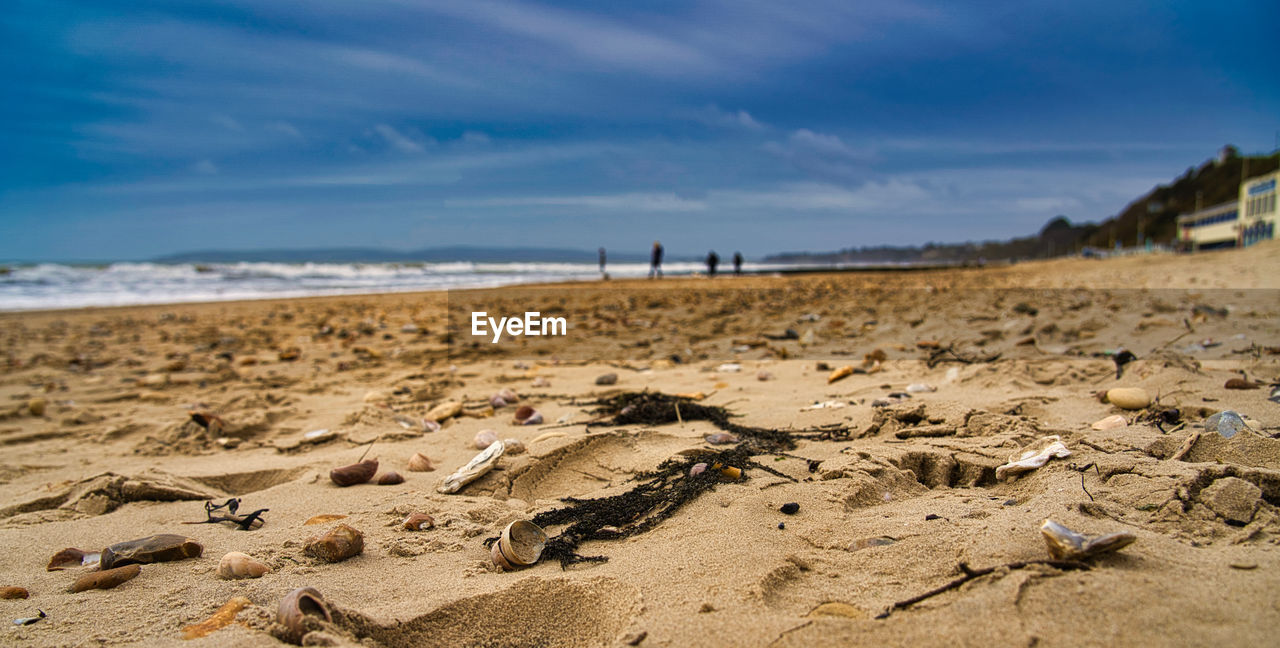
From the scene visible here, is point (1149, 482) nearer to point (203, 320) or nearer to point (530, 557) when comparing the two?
point (530, 557)

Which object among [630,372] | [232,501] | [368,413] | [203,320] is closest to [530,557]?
[232,501]

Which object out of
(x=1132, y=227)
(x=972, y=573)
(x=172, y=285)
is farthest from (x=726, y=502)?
(x=1132, y=227)

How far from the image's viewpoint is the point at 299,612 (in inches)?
54.6

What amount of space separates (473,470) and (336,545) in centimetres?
76

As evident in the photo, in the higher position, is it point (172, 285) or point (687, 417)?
point (172, 285)

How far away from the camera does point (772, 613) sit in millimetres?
1403

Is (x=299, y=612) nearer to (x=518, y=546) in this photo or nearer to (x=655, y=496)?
(x=518, y=546)

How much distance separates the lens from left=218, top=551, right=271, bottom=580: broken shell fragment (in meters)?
1.73

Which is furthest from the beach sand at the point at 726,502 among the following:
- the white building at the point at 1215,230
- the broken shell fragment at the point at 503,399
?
the white building at the point at 1215,230

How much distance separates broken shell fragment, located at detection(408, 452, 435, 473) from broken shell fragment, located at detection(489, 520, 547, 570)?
40.7 inches

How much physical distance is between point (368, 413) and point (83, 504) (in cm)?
143

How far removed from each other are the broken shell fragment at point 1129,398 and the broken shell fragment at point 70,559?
3910mm

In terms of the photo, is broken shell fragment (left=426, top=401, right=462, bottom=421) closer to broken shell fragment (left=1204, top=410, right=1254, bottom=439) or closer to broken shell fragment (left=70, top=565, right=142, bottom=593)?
broken shell fragment (left=70, top=565, right=142, bottom=593)

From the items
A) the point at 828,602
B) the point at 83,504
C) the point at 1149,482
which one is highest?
the point at 1149,482
